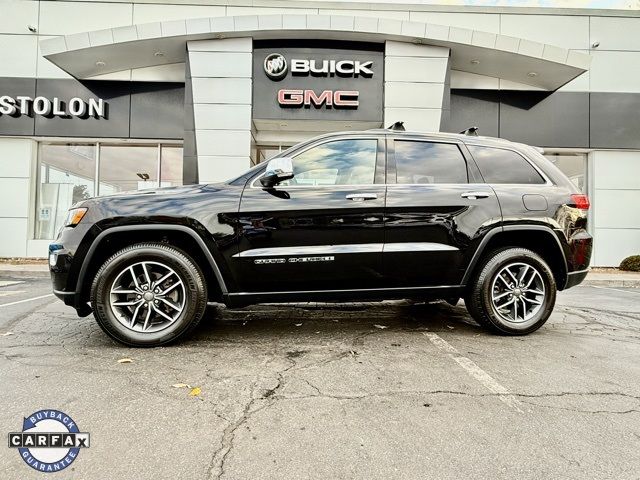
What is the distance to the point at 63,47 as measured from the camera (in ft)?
33.1

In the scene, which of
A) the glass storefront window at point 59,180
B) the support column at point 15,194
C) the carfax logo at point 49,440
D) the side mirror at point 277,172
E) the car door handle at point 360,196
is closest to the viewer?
the carfax logo at point 49,440

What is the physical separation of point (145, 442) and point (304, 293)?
175 centimetres

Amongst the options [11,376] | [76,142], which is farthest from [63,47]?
[11,376]

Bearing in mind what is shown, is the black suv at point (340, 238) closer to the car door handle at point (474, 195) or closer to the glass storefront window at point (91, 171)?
the car door handle at point (474, 195)

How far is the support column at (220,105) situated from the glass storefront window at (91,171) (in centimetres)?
212

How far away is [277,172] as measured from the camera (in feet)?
10.5

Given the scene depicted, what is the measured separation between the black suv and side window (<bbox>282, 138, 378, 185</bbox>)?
0.5 inches

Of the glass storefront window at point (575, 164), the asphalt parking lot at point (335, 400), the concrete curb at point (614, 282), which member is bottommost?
the asphalt parking lot at point (335, 400)

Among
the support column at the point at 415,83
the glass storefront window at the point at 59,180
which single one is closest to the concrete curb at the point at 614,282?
the support column at the point at 415,83

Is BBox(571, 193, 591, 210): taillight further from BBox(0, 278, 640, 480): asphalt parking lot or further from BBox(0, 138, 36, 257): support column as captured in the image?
BBox(0, 138, 36, 257): support column

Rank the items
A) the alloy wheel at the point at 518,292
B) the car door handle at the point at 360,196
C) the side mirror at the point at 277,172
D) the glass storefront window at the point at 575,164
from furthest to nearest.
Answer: the glass storefront window at the point at 575,164, the alloy wheel at the point at 518,292, the car door handle at the point at 360,196, the side mirror at the point at 277,172

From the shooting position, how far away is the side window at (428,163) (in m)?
3.67

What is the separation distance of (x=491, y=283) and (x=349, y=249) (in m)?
1.42

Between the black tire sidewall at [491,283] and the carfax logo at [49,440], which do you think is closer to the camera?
the carfax logo at [49,440]
